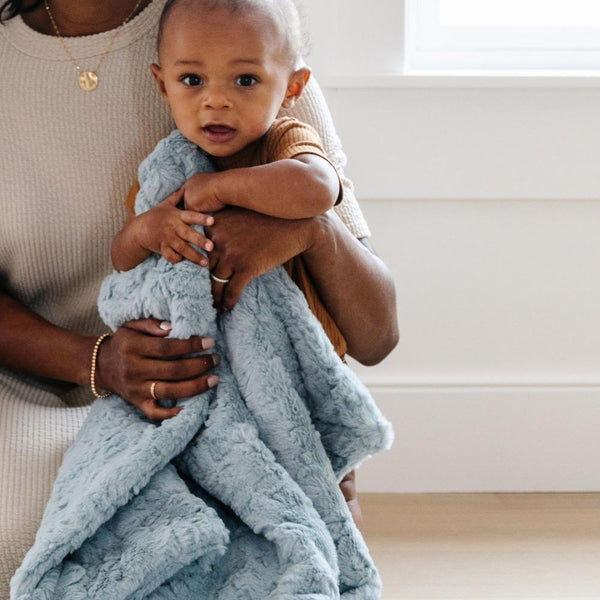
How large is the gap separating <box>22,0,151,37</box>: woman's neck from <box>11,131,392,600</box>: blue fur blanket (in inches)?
12.1

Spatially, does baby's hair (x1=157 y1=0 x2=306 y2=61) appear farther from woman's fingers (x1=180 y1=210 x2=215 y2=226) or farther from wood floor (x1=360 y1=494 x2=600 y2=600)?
wood floor (x1=360 y1=494 x2=600 y2=600)

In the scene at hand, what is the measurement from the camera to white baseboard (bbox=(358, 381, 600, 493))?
2141 mm

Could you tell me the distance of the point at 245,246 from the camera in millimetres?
1150

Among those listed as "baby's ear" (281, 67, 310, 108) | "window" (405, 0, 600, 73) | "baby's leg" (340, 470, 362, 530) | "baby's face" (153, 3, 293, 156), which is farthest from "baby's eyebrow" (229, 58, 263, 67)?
"window" (405, 0, 600, 73)

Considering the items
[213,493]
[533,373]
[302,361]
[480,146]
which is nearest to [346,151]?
[480,146]

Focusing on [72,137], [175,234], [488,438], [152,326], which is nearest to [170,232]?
[175,234]

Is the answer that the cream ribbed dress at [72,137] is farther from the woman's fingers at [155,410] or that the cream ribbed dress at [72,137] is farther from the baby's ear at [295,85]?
the woman's fingers at [155,410]

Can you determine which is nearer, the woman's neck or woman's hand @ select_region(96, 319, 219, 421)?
woman's hand @ select_region(96, 319, 219, 421)

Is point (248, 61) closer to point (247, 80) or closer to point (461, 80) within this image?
point (247, 80)

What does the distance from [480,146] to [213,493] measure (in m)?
1.15

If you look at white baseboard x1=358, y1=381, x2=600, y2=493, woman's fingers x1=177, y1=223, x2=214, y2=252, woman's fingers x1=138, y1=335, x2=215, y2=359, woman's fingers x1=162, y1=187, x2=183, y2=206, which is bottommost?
white baseboard x1=358, y1=381, x2=600, y2=493

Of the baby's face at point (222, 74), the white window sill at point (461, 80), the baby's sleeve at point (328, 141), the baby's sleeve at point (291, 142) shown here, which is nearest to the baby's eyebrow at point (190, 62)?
the baby's face at point (222, 74)

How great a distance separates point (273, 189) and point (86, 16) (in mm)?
494

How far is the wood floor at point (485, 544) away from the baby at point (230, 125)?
35.5 inches
